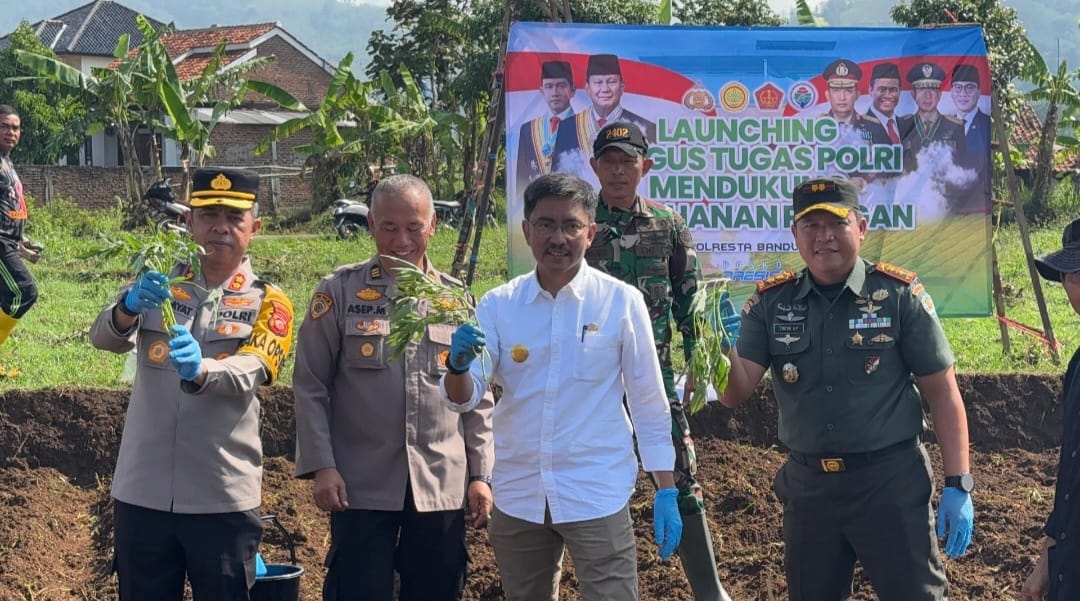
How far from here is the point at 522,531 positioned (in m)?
3.71

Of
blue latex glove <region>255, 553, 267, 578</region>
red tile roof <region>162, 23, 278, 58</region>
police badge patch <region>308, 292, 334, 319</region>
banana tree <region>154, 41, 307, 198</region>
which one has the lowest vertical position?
blue latex glove <region>255, 553, 267, 578</region>

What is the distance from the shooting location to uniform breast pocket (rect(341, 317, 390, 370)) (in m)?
4.16

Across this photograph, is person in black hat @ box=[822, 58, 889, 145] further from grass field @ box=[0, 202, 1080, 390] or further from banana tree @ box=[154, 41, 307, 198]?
banana tree @ box=[154, 41, 307, 198]

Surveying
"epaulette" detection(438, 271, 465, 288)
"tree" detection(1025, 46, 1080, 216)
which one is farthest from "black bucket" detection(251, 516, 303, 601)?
"tree" detection(1025, 46, 1080, 216)

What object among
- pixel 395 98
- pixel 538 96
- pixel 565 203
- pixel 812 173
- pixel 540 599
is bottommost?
pixel 540 599

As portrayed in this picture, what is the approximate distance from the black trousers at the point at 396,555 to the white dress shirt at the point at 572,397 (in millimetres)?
574

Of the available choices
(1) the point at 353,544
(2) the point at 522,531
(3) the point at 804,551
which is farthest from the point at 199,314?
(3) the point at 804,551

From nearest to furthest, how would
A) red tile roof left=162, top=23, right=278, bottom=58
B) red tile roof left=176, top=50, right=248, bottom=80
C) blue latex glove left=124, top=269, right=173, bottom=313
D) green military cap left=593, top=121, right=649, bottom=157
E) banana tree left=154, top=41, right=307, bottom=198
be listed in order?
blue latex glove left=124, top=269, right=173, bottom=313
green military cap left=593, top=121, right=649, bottom=157
banana tree left=154, top=41, right=307, bottom=198
red tile roof left=176, top=50, right=248, bottom=80
red tile roof left=162, top=23, right=278, bottom=58

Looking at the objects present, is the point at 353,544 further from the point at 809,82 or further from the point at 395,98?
the point at 395,98

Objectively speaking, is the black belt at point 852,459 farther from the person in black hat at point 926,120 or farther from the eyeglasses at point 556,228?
the person in black hat at point 926,120

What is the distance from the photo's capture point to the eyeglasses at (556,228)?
364 centimetres

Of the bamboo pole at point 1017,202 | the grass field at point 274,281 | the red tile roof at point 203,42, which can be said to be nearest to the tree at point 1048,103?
the grass field at point 274,281

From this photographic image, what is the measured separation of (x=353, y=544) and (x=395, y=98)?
14801 millimetres

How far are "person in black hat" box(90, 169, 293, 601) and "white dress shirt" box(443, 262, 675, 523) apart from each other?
892 millimetres
